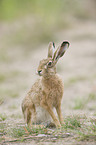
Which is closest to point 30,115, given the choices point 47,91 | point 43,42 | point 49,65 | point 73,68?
point 47,91

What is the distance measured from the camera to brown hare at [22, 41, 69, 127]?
3.85m

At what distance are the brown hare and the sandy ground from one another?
0.47m

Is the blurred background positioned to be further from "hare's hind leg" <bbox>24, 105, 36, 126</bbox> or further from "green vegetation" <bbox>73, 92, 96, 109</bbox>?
"hare's hind leg" <bbox>24, 105, 36, 126</bbox>

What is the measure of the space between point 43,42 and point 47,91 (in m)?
10.7

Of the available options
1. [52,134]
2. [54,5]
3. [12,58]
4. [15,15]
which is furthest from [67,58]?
[52,134]

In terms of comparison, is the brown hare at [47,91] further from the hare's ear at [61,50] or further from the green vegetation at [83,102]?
the green vegetation at [83,102]

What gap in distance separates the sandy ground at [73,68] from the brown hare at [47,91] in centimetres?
47

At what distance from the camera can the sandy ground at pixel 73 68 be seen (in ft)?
22.9

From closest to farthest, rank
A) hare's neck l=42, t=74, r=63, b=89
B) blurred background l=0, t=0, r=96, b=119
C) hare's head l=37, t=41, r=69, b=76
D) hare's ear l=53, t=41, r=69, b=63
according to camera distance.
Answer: hare's ear l=53, t=41, r=69, b=63
hare's head l=37, t=41, r=69, b=76
hare's neck l=42, t=74, r=63, b=89
blurred background l=0, t=0, r=96, b=119

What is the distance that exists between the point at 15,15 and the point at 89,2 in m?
6.28

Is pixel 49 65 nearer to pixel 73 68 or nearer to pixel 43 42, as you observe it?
pixel 73 68

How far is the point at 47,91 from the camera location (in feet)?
12.6

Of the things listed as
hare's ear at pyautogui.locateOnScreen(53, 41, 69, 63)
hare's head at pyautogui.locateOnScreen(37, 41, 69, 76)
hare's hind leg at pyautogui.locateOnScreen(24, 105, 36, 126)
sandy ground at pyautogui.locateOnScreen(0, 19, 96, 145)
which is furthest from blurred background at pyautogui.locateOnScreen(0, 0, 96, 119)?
hare's ear at pyautogui.locateOnScreen(53, 41, 69, 63)

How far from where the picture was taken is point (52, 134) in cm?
323
